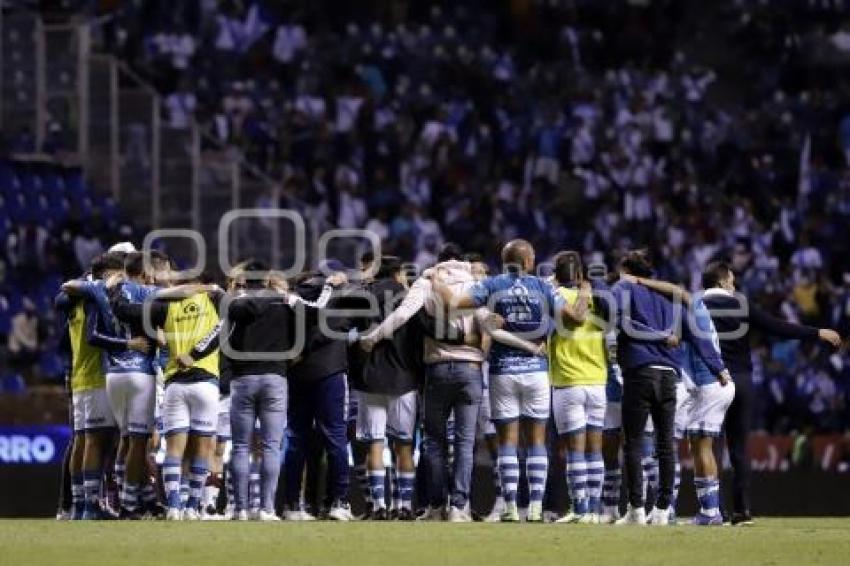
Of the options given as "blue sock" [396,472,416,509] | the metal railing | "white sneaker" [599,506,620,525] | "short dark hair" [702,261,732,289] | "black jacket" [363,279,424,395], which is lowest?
"white sneaker" [599,506,620,525]

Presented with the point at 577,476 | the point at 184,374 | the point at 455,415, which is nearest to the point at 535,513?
the point at 577,476

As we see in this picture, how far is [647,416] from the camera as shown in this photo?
67.5ft

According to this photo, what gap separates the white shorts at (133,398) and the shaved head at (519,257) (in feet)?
10.6

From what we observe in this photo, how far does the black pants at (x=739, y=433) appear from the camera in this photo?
20938 millimetres

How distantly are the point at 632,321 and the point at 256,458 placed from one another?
4.03m

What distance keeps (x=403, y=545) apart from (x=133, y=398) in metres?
3.67

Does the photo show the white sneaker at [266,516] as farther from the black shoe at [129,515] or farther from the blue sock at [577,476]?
the blue sock at [577,476]

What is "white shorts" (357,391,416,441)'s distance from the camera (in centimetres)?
2130

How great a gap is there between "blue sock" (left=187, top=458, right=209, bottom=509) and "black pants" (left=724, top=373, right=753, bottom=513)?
454 cm

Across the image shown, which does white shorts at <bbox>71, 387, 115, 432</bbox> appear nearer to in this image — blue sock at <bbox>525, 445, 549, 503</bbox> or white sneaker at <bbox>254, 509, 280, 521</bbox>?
white sneaker at <bbox>254, 509, 280, 521</bbox>

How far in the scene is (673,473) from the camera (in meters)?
20.5

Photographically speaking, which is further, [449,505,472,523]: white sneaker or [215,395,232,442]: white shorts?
[215,395,232,442]: white shorts

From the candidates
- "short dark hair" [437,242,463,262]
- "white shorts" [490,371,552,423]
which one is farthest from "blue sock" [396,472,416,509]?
"short dark hair" [437,242,463,262]

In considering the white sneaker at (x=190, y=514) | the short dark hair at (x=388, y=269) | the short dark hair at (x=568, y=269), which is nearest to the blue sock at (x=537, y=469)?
the short dark hair at (x=568, y=269)
